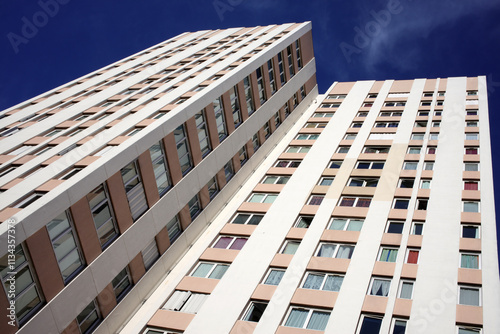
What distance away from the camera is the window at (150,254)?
85.5ft

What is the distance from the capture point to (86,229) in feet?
71.1

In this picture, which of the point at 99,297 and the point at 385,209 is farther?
the point at 385,209

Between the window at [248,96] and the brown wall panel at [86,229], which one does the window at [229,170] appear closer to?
the window at [248,96]

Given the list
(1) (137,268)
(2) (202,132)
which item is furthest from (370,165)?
(1) (137,268)

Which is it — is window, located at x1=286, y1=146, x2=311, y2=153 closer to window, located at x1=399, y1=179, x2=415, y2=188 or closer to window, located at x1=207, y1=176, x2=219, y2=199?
window, located at x1=207, y1=176, x2=219, y2=199

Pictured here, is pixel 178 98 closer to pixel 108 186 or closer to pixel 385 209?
pixel 108 186

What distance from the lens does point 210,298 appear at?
77.4ft

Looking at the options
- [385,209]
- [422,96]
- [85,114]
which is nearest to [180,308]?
[385,209]

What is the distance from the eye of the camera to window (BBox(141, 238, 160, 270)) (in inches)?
1026

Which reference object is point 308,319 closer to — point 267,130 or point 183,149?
point 183,149

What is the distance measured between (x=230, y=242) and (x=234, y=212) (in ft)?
9.73

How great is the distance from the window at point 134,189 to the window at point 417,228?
52.4 feet

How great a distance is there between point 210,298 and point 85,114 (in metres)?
17.1

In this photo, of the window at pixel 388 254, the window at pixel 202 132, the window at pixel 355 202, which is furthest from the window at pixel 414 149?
the window at pixel 202 132
